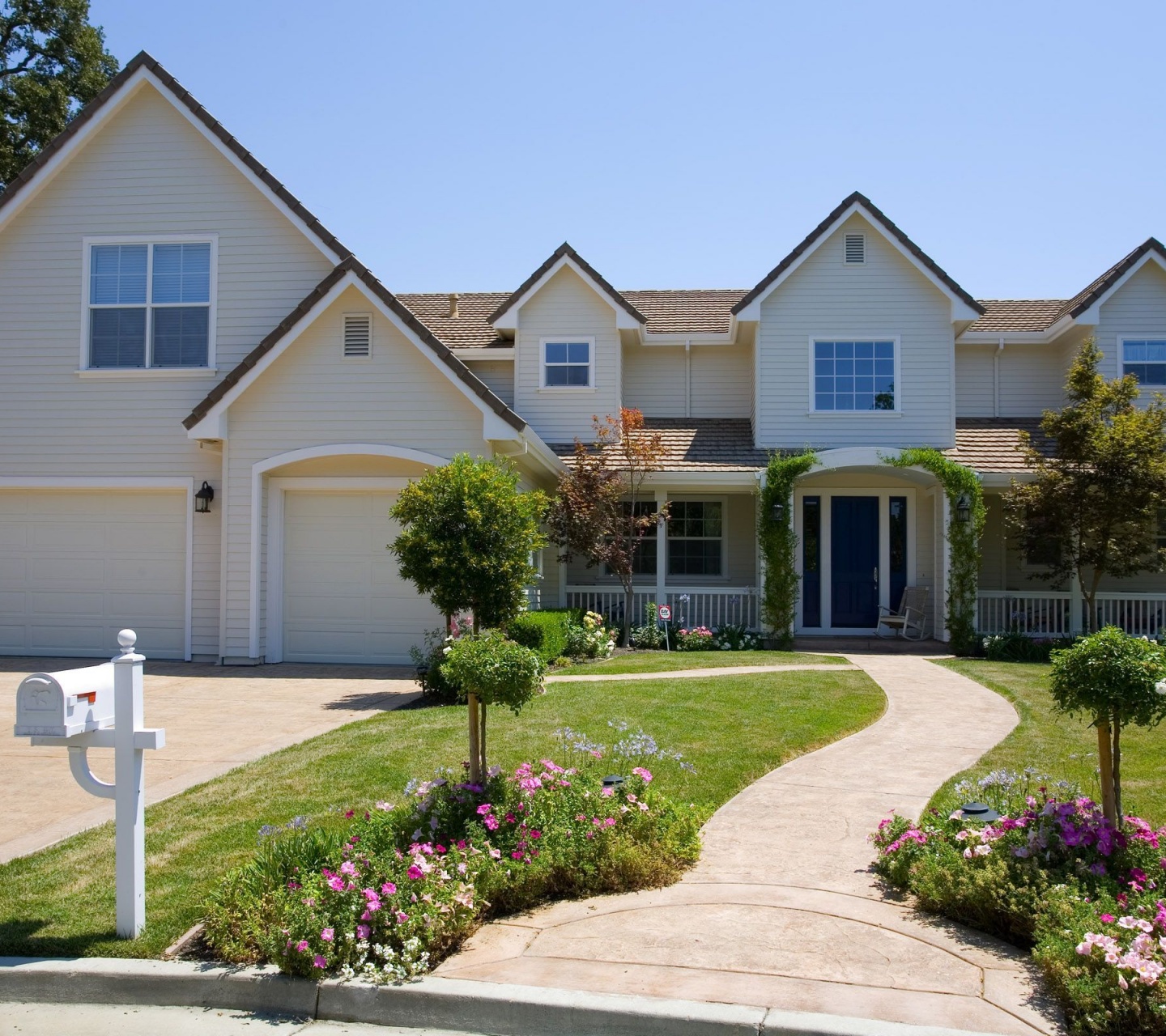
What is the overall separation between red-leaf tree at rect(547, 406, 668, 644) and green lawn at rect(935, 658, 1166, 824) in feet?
22.8

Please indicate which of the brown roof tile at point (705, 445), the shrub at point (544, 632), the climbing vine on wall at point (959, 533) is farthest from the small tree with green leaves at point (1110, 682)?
the brown roof tile at point (705, 445)

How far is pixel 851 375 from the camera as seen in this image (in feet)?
62.6

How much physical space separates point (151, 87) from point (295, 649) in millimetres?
8847

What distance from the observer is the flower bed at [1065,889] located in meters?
4.27

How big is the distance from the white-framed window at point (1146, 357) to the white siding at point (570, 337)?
9.22 meters

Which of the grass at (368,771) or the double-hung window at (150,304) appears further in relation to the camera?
the double-hung window at (150,304)

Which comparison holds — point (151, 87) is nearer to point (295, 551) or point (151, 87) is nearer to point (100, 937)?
point (295, 551)

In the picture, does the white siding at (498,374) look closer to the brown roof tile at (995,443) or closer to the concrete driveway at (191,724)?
the concrete driveway at (191,724)

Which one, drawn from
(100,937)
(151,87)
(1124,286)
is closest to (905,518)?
(1124,286)

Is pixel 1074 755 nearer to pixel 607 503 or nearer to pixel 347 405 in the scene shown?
pixel 607 503

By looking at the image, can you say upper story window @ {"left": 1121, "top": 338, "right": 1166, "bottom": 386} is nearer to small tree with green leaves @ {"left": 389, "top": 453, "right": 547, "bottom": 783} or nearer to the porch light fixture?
small tree with green leaves @ {"left": 389, "top": 453, "right": 547, "bottom": 783}

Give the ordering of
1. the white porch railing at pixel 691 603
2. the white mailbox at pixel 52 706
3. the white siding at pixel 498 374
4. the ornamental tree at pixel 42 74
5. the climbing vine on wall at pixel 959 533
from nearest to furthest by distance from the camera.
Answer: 1. the white mailbox at pixel 52 706
2. the climbing vine on wall at pixel 959 533
3. the white porch railing at pixel 691 603
4. the white siding at pixel 498 374
5. the ornamental tree at pixel 42 74

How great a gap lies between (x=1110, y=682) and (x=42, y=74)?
35253mm

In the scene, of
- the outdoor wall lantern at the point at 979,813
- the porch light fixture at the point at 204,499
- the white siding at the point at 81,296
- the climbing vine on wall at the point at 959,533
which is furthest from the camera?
the climbing vine on wall at the point at 959,533
